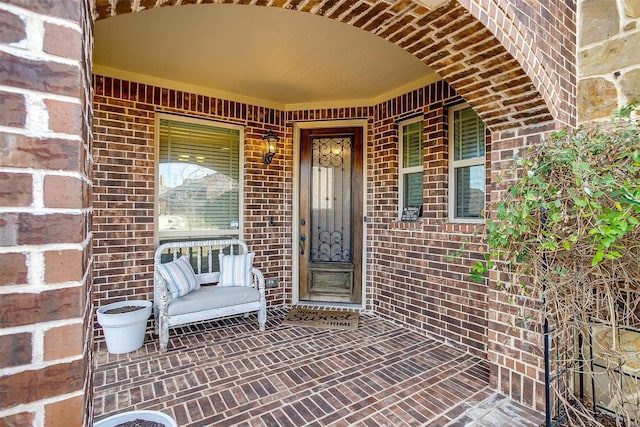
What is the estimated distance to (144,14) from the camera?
2.38m

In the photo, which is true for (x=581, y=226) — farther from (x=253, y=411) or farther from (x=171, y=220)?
(x=171, y=220)

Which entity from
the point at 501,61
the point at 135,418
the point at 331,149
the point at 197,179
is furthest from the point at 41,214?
the point at 331,149

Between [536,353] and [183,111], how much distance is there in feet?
13.2

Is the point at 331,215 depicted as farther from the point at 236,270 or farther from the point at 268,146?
the point at 236,270

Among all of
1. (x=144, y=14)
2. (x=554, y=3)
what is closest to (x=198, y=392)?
(x=144, y=14)

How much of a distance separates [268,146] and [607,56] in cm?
330

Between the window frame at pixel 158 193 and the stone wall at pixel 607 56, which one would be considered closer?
the stone wall at pixel 607 56

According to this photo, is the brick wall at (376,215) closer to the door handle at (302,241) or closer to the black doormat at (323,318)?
the black doormat at (323,318)

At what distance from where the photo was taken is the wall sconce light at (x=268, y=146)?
4.17 meters

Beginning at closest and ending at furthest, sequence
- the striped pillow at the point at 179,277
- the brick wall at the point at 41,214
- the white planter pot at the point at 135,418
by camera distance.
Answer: the brick wall at the point at 41,214, the white planter pot at the point at 135,418, the striped pillow at the point at 179,277

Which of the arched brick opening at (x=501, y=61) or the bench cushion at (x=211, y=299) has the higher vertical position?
the arched brick opening at (x=501, y=61)

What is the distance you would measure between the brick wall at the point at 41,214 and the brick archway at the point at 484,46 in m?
0.74

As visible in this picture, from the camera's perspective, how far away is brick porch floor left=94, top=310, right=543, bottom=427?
2068 millimetres

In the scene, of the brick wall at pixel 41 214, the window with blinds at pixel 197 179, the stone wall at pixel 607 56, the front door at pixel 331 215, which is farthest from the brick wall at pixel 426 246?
the brick wall at pixel 41 214
